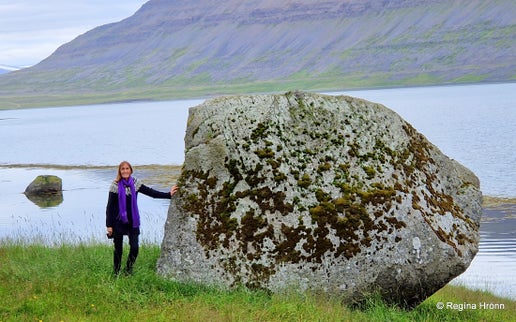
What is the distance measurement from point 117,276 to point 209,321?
280 cm

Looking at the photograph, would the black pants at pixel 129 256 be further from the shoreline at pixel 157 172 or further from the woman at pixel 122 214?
the shoreline at pixel 157 172

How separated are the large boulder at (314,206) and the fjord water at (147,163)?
5.40 metres

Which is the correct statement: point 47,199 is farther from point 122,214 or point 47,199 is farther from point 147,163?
point 122,214

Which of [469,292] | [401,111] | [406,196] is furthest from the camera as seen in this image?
[401,111]

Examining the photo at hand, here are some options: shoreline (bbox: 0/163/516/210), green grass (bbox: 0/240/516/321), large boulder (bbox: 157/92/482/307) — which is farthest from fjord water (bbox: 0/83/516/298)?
large boulder (bbox: 157/92/482/307)

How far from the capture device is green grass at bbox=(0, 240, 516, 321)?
1097 cm

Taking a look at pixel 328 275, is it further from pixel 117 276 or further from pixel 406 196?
pixel 117 276

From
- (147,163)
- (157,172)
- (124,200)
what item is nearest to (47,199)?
(157,172)

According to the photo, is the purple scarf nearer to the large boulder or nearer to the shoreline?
the large boulder

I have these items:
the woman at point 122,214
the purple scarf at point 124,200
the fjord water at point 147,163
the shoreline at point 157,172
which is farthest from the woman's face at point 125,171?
the shoreline at point 157,172

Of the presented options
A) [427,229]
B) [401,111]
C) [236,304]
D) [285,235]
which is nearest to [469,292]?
[427,229]

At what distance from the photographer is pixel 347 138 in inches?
566

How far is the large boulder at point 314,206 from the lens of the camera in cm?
1312

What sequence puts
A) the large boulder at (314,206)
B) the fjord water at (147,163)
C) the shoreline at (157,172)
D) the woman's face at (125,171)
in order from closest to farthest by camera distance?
the woman's face at (125,171) → the large boulder at (314,206) → the fjord water at (147,163) → the shoreline at (157,172)
